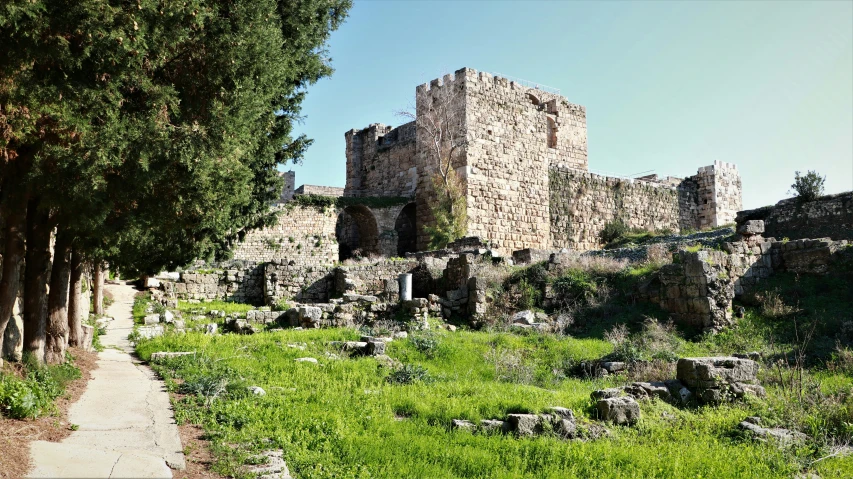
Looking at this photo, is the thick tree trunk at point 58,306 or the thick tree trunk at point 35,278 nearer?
the thick tree trunk at point 35,278

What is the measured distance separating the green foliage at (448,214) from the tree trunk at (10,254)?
20119 mm

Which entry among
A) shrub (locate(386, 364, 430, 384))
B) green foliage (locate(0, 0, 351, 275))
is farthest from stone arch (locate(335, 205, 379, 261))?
green foliage (locate(0, 0, 351, 275))

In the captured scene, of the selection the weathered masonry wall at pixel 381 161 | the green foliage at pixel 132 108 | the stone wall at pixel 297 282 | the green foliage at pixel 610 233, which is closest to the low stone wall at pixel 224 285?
the stone wall at pixel 297 282

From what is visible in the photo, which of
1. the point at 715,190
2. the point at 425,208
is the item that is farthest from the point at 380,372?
the point at 715,190

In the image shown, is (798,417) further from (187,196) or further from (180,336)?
(180,336)

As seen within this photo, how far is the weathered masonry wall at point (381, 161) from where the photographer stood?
31.4m

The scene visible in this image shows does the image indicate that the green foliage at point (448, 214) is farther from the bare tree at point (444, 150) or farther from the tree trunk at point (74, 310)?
the tree trunk at point (74, 310)

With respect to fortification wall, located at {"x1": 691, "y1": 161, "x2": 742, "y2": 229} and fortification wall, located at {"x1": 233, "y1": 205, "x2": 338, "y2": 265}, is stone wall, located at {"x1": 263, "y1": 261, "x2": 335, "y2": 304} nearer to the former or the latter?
fortification wall, located at {"x1": 233, "y1": 205, "x2": 338, "y2": 265}

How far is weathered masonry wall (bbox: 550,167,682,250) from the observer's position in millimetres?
31609

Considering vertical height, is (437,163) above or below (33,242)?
above

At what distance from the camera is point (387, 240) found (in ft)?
98.6

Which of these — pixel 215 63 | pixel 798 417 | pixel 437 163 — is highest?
pixel 437 163

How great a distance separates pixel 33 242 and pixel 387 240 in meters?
21.6

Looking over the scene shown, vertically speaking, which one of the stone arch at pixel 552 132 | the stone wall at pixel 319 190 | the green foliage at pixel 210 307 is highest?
the stone arch at pixel 552 132
